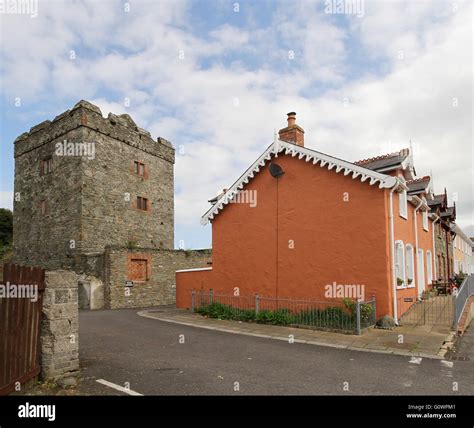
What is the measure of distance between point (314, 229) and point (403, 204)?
413cm

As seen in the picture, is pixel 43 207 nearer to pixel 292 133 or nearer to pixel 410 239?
pixel 292 133

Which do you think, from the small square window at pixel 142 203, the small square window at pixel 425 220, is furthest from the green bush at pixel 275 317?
the small square window at pixel 142 203

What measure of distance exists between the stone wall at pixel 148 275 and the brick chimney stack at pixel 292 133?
11846mm

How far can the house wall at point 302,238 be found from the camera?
511 inches

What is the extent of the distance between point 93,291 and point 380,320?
15520 millimetres

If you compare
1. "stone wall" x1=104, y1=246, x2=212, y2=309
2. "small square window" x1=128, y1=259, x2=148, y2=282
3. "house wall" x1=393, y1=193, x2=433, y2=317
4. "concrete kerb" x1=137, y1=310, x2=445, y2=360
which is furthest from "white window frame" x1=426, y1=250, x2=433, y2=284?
"small square window" x1=128, y1=259, x2=148, y2=282

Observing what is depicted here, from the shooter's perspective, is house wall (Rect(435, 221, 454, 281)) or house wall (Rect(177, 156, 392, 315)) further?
house wall (Rect(435, 221, 454, 281))

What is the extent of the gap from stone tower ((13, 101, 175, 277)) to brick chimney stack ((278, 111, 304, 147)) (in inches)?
515

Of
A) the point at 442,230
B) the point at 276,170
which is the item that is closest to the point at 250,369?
the point at 276,170

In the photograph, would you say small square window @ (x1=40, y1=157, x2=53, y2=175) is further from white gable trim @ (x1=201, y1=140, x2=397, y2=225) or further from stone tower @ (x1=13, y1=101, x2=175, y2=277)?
white gable trim @ (x1=201, y1=140, x2=397, y2=225)

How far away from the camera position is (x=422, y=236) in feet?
62.8

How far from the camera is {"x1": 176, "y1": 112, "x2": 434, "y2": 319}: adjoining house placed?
13.0 metres

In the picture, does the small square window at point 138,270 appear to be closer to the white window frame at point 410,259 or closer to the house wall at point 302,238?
the house wall at point 302,238
